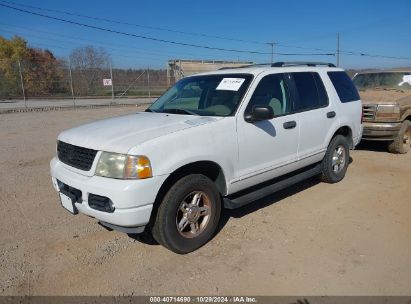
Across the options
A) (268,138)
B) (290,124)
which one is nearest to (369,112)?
(290,124)

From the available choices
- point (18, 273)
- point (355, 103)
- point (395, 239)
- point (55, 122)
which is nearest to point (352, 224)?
point (395, 239)

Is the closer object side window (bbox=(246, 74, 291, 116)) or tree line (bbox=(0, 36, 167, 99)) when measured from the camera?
side window (bbox=(246, 74, 291, 116))

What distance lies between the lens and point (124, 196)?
10.2 feet

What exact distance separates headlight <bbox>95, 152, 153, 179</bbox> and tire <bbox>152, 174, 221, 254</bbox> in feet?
1.26

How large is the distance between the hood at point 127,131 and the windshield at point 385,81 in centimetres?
675

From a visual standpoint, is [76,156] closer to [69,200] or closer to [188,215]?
[69,200]

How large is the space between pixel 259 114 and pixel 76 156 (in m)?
1.97

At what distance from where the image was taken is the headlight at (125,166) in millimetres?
3158

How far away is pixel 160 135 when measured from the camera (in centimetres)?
338

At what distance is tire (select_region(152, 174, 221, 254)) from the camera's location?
Answer: 3406 mm

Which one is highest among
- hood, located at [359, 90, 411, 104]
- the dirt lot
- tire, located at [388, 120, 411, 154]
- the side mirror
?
the side mirror

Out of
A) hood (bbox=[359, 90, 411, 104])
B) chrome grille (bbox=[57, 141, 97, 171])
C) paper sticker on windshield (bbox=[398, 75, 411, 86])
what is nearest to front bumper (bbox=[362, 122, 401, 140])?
hood (bbox=[359, 90, 411, 104])

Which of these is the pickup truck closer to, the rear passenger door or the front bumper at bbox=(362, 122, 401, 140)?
the front bumper at bbox=(362, 122, 401, 140)

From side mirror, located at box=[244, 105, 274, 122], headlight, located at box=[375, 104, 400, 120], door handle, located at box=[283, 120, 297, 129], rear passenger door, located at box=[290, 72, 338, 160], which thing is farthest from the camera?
headlight, located at box=[375, 104, 400, 120]
